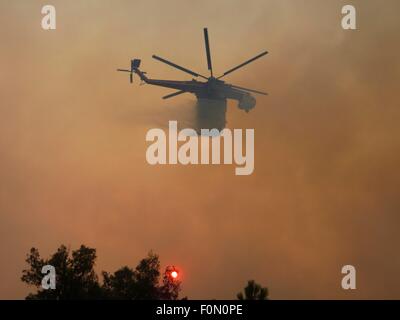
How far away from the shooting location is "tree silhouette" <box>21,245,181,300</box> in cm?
9425

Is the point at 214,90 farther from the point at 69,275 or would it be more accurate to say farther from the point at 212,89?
the point at 69,275

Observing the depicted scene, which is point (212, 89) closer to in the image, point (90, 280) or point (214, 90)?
point (214, 90)

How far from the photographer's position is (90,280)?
96938mm

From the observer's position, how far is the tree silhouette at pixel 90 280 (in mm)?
94250

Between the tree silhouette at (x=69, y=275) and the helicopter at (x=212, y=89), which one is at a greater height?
the helicopter at (x=212, y=89)

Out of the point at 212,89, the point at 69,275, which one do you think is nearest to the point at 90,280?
the point at 69,275

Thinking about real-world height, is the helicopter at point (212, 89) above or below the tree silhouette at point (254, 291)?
above

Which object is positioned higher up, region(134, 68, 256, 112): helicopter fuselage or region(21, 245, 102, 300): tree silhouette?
region(134, 68, 256, 112): helicopter fuselage

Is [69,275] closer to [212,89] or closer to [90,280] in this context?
[90,280]

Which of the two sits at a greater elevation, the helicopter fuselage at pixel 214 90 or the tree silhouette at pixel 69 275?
the helicopter fuselage at pixel 214 90

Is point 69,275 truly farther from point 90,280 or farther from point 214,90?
point 214,90

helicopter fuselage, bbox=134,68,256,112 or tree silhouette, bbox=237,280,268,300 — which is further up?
helicopter fuselage, bbox=134,68,256,112
